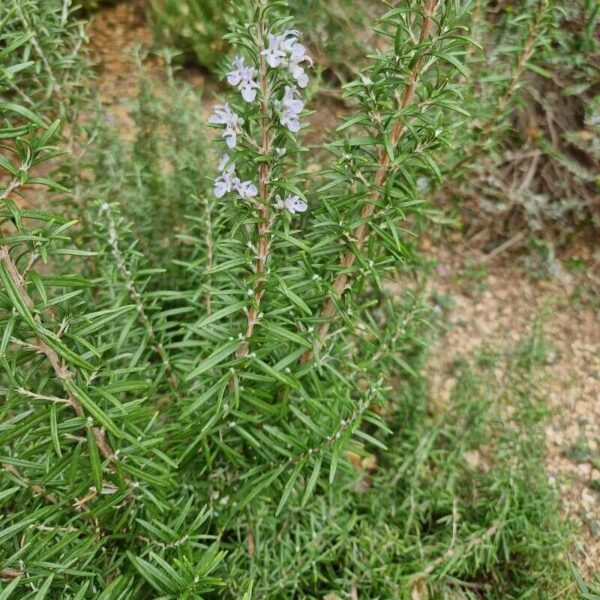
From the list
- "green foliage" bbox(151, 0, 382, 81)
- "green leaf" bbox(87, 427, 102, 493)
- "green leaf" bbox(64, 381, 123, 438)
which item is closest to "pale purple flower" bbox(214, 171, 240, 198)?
"green leaf" bbox(64, 381, 123, 438)

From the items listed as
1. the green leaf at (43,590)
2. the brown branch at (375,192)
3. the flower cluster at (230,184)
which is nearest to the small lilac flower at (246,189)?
the flower cluster at (230,184)

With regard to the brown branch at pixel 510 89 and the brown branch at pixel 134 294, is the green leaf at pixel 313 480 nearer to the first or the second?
the brown branch at pixel 134 294

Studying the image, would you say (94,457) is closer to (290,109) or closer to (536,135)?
(290,109)

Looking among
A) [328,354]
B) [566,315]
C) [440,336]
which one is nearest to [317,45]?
[440,336]

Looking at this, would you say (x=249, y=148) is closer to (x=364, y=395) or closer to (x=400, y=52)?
(x=400, y=52)

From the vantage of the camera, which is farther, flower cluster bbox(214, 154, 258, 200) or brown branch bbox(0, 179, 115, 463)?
flower cluster bbox(214, 154, 258, 200)

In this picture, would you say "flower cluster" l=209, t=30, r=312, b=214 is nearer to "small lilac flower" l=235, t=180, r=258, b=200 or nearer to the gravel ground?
"small lilac flower" l=235, t=180, r=258, b=200
